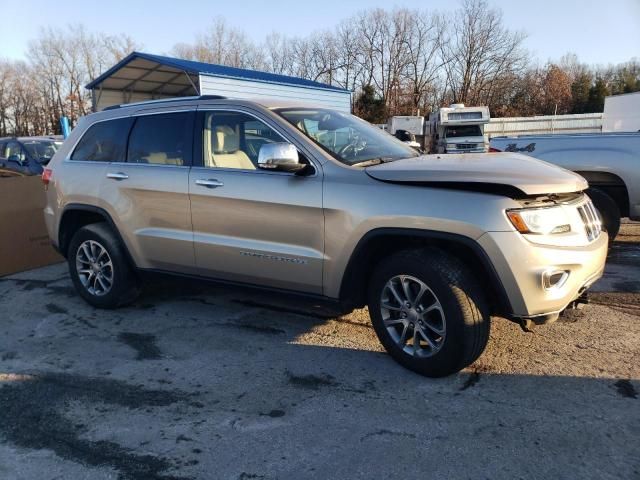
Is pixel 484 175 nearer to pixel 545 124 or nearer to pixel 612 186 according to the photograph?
pixel 612 186

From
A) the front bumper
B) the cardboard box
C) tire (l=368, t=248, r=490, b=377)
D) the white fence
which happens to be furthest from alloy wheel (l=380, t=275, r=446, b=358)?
the white fence

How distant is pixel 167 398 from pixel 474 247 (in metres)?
2.15

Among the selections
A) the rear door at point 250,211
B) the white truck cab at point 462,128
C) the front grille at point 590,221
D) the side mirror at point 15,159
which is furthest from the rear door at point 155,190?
the white truck cab at point 462,128

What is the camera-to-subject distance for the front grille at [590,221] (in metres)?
3.43

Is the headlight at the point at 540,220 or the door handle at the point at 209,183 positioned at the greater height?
the door handle at the point at 209,183

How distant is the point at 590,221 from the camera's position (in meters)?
3.53

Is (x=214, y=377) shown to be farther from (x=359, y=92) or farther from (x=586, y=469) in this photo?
(x=359, y=92)

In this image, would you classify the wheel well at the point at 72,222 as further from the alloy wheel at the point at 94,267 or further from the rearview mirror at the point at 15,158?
the rearview mirror at the point at 15,158

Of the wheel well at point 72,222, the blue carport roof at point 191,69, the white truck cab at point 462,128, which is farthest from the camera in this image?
the white truck cab at point 462,128

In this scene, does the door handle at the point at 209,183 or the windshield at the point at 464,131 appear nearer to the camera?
the door handle at the point at 209,183

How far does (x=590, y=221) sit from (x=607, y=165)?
11.3 ft

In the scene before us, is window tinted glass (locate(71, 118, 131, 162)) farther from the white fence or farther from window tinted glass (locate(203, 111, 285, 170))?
the white fence

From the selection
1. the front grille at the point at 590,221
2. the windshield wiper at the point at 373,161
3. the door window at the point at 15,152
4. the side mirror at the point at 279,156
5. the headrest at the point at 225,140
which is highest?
the headrest at the point at 225,140

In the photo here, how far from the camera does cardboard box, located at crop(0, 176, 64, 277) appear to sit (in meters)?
6.56
